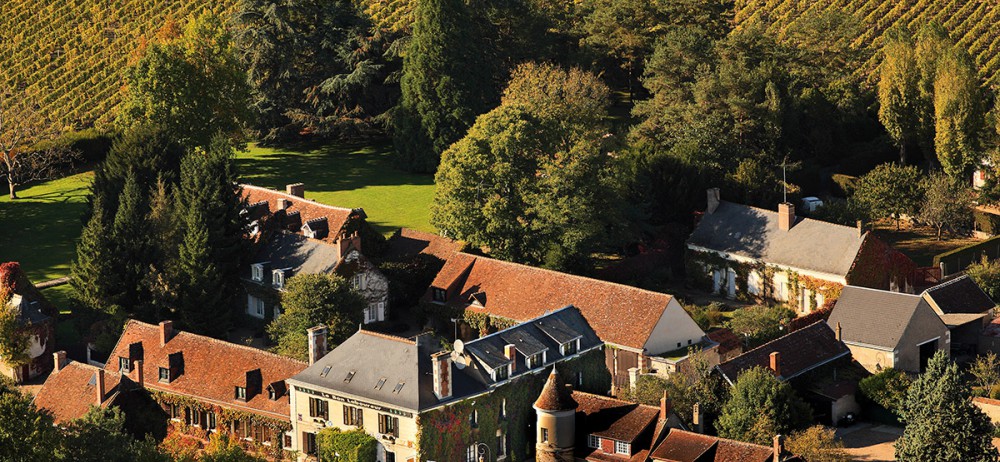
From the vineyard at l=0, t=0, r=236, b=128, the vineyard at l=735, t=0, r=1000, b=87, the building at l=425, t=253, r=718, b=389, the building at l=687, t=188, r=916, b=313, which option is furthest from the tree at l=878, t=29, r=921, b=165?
the vineyard at l=0, t=0, r=236, b=128

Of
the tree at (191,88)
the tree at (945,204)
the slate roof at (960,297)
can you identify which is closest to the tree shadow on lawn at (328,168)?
the tree at (191,88)

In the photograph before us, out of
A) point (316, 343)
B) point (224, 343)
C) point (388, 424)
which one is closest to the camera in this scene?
point (388, 424)

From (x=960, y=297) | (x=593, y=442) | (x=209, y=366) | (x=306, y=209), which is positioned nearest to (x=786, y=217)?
(x=960, y=297)

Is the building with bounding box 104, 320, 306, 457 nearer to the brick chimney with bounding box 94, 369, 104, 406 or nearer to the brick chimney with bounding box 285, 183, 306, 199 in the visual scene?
the brick chimney with bounding box 94, 369, 104, 406

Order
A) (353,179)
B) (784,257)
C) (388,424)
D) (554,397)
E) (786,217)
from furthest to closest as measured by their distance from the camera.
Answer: (353,179)
(786,217)
(784,257)
(554,397)
(388,424)

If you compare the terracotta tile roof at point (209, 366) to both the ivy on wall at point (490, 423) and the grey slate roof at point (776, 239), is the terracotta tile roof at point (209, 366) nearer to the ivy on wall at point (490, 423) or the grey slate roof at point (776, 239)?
the ivy on wall at point (490, 423)

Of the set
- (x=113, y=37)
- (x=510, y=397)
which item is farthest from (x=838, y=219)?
(x=113, y=37)

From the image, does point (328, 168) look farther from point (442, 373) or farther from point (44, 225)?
point (442, 373)
